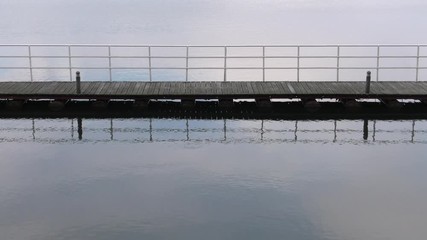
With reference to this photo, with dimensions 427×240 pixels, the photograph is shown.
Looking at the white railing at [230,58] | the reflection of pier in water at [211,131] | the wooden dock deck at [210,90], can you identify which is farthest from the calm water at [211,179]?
the white railing at [230,58]

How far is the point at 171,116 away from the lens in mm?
20109

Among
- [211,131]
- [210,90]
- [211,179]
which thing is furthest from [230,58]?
[211,179]

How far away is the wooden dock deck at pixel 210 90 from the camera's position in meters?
20.0

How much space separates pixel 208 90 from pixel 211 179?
6368 millimetres


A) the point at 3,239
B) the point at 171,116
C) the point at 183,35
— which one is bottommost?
the point at 3,239

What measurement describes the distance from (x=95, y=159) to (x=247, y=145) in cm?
383

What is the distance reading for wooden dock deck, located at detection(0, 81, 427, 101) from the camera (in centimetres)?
2005

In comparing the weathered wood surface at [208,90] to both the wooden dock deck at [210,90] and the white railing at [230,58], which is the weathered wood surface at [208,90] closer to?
the wooden dock deck at [210,90]

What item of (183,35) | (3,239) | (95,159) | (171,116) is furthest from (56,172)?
(183,35)

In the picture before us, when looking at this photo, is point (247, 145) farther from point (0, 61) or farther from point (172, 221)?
point (0, 61)

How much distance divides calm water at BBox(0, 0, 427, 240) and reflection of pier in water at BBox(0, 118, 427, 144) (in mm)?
28

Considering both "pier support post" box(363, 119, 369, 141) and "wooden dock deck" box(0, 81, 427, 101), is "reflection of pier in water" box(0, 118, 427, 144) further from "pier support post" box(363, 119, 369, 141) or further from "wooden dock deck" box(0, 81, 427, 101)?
"wooden dock deck" box(0, 81, 427, 101)

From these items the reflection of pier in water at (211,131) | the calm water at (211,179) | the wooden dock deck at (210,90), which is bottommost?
the calm water at (211,179)

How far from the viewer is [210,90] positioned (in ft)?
67.6
